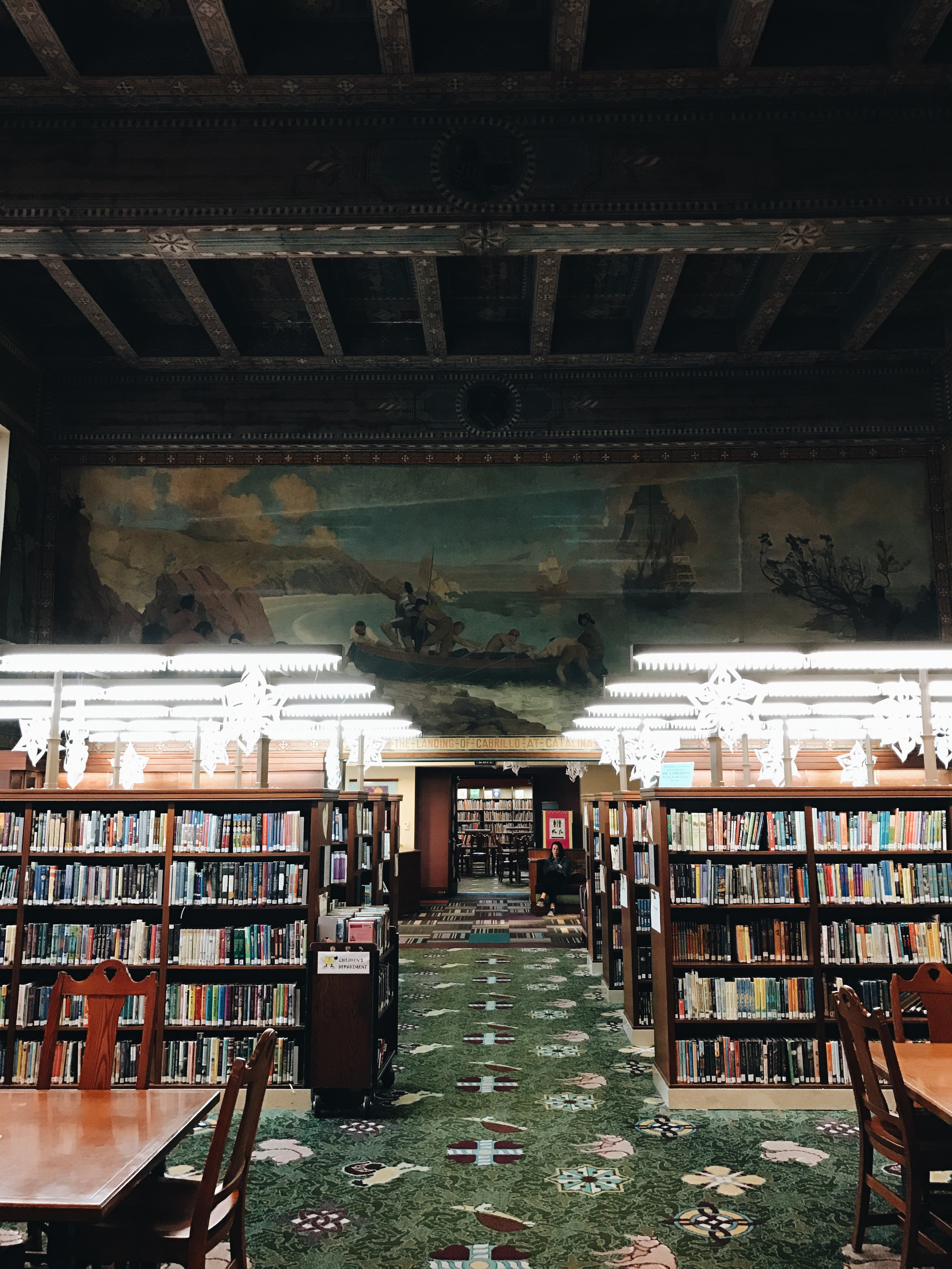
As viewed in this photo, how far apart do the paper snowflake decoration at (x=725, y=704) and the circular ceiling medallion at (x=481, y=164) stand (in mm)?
4472

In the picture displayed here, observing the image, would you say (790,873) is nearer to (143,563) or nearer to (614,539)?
(614,539)

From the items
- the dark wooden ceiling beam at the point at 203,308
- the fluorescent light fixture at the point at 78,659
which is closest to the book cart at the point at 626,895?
the fluorescent light fixture at the point at 78,659

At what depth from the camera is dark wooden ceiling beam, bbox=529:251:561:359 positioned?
10805 mm

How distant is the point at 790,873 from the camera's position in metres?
6.52

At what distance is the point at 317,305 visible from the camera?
11578 mm

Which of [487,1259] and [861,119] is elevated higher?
[861,119]

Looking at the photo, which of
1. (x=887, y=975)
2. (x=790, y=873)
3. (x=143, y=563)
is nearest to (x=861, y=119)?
(x=790, y=873)

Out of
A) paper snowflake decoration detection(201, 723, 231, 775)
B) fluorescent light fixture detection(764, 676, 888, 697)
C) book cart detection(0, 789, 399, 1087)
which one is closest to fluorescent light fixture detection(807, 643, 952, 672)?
fluorescent light fixture detection(764, 676, 888, 697)

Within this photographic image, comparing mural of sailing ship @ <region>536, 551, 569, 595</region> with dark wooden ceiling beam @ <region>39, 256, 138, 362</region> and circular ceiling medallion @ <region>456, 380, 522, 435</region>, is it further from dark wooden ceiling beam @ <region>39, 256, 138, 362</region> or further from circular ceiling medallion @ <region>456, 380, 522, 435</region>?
dark wooden ceiling beam @ <region>39, 256, 138, 362</region>

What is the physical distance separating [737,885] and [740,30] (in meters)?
6.51

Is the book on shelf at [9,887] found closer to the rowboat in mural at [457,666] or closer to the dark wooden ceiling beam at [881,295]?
the rowboat in mural at [457,666]

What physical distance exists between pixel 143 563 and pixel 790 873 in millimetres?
9677

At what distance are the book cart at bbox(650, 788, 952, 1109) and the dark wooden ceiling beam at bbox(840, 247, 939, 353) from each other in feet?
19.5

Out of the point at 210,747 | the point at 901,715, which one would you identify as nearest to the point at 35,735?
the point at 210,747
